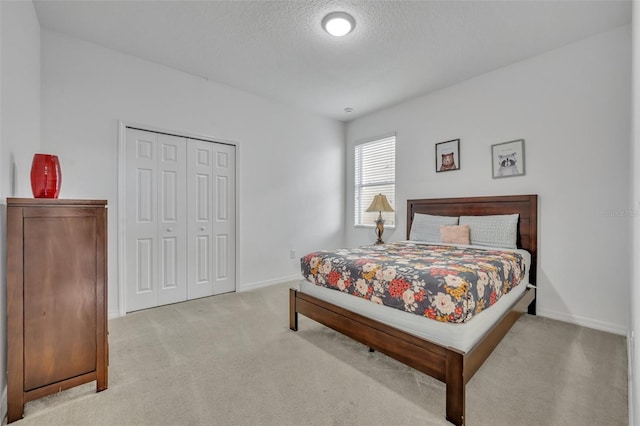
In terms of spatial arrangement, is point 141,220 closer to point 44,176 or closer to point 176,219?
point 176,219

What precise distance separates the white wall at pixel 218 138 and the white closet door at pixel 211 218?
0.46ft

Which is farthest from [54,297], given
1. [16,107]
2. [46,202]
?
[16,107]

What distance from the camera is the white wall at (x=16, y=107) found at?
1.57 metres

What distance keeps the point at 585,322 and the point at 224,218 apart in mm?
3981

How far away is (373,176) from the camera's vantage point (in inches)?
190

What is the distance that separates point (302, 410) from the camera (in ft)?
5.22

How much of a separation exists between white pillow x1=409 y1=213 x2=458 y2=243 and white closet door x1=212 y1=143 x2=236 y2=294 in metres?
2.38

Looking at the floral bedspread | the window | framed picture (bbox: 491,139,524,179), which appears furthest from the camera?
the window

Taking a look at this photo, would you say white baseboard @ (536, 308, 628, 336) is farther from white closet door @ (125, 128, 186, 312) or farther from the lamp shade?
white closet door @ (125, 128, 186, 312)

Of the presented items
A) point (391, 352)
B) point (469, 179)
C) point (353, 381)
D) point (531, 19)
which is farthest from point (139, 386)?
point (531, 19)

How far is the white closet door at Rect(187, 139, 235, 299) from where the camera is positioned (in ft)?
11.6

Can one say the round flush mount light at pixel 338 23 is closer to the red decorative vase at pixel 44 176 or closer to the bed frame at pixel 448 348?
the red decorative vase at pixel 44 176

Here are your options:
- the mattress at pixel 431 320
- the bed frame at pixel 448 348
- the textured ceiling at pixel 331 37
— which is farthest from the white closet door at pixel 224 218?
the mattress at pixel 431 320

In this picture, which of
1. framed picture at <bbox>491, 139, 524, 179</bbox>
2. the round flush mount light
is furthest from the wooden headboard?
the round flush mount light
